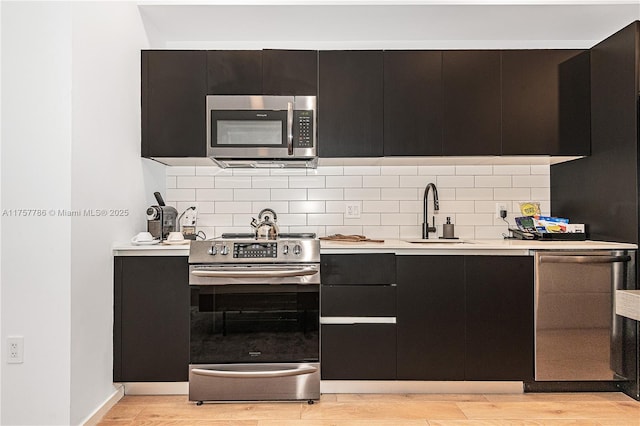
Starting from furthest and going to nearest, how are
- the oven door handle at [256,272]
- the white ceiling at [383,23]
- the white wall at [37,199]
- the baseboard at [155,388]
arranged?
1. the white ceiling at [383,23]
2. the baseboard at [155,388]
3. the oven door handle at [256,272]
4. the white wall at [37,199]

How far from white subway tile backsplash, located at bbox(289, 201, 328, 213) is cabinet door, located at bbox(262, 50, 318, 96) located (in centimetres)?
79

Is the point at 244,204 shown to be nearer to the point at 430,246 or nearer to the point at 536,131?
the point at 430,246

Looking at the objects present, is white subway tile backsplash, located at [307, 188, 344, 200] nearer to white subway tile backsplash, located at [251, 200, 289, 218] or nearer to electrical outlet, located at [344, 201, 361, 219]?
electrical outlet, located at [344, 201, 361, 219]

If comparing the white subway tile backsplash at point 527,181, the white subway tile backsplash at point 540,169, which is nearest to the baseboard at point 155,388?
the white subway tile backsplash at point 527,181

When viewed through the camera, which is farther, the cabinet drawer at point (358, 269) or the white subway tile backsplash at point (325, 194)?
the white subway tile backsplash at point (325, 194)

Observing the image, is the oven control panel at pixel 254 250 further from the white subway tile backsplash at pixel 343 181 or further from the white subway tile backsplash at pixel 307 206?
the white subway tile backsplash at pixel 343 181

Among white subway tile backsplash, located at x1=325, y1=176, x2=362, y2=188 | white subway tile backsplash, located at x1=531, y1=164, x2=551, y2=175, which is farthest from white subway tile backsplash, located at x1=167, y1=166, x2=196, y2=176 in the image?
white subway tile backsplash, located at x1=531, y1=164, x2=551, y2=175

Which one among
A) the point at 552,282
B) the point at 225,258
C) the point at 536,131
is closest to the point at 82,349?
the point at 225,258

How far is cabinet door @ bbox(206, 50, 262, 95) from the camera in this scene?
300 centimetres

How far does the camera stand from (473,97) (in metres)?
3.00

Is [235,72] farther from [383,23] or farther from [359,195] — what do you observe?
[359,195]

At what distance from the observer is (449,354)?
2672mm

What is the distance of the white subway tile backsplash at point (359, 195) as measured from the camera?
340 cm

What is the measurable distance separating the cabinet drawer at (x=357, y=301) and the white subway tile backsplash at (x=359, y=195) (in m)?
0.79
